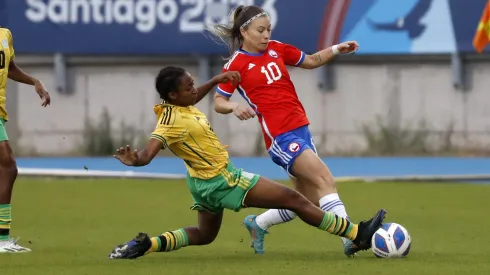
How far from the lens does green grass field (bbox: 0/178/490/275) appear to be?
8961 mm

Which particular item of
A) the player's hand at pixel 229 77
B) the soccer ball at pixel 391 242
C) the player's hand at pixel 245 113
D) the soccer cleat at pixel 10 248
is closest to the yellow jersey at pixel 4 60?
the soccer cleat at pixel 10 248

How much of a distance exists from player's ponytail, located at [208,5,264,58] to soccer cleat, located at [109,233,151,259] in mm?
1964

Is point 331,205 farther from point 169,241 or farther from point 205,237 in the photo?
point 169,241

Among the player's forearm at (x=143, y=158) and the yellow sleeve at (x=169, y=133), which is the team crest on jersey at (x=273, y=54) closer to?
the yellow sleeve at (x=169, y=133)

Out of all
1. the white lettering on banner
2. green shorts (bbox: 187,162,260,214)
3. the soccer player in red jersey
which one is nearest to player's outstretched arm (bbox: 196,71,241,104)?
the soccer player in red jersey

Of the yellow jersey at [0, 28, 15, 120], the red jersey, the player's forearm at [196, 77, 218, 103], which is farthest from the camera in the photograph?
the yellow jersey at [0, 28, 15, 120]

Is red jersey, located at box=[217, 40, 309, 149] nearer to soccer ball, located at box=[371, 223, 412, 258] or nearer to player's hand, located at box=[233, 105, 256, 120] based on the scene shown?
player's hand, located at box=[233, 105, 256, 120]

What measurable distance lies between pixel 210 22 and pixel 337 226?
48.7 feet

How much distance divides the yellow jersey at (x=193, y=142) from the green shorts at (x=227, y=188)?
48mm

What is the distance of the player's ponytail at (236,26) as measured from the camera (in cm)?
1024

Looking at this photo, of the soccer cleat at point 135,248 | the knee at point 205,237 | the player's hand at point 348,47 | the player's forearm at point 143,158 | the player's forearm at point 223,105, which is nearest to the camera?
the player's forearm at point 143,158

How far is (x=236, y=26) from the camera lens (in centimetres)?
1034

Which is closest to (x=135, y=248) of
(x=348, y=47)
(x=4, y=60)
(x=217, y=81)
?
(x=217, y=81)

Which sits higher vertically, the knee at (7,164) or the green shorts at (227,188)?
the green shorts at (227,188)
